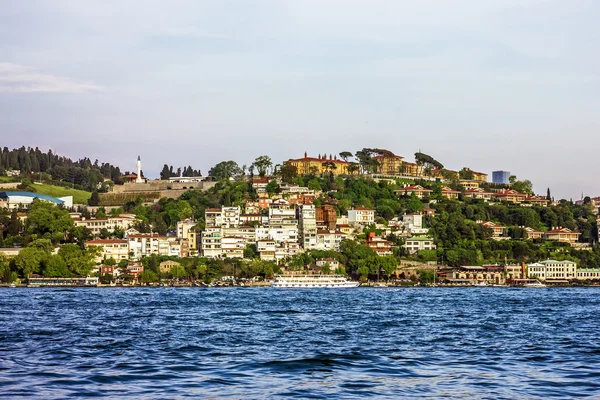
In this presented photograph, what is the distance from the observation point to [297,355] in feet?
93.7

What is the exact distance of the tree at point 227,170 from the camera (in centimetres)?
16362

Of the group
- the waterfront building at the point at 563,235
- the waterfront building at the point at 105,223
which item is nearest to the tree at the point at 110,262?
the waterfront building at the point at 105,223

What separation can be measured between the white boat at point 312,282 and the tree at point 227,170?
56.2 meters

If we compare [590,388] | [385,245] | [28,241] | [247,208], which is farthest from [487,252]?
[590,388]

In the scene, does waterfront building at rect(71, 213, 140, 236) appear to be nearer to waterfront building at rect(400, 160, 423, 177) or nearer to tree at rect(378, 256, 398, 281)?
tree at rect(378, 256, 398, 281)

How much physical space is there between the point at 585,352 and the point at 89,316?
24774 mm

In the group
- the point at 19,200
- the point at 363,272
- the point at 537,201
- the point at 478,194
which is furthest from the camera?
the point at 537,201

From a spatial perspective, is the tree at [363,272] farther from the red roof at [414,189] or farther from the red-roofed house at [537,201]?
the red-roofed house at [537,201]

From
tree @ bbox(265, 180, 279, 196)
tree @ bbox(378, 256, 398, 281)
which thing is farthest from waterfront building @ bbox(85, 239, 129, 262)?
tree @ bbox(378, 256, 398, 281)

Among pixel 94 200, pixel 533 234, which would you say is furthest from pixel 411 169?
pixel 94 200

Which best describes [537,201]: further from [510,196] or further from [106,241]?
[106,241]

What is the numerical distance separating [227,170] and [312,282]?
61113 millimetres

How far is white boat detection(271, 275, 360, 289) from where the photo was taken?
345 ft

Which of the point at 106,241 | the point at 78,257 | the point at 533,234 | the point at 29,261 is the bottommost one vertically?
the point at 29,261
